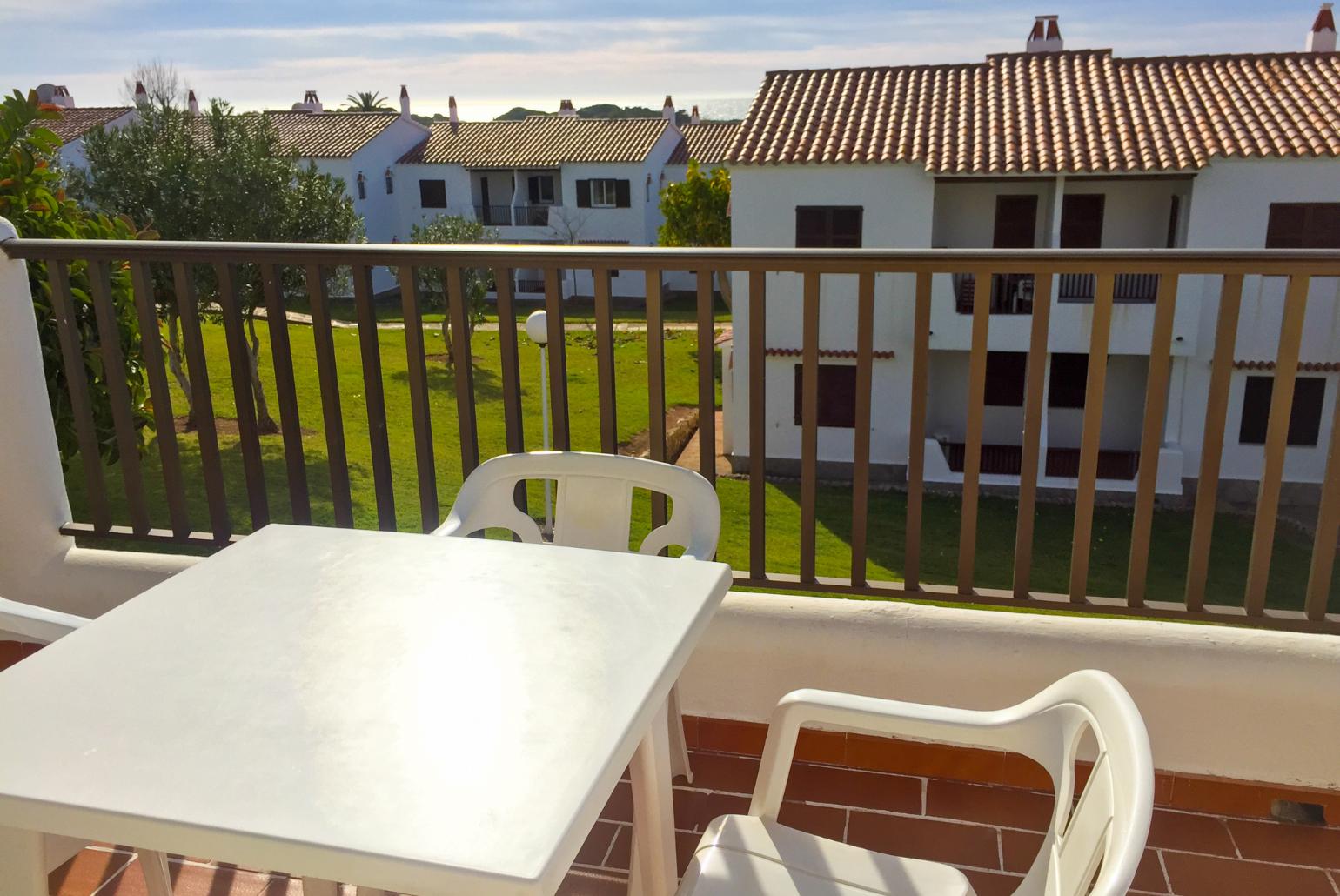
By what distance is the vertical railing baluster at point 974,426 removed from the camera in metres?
2.28

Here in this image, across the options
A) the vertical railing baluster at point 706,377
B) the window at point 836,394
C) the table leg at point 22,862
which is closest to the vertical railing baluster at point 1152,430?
the vertical railing baluster at point 706,377

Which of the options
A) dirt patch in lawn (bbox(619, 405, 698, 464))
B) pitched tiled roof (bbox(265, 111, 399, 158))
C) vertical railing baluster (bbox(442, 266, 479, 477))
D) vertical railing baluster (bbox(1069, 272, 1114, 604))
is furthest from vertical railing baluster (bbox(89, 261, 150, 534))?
pitched tiled roof (bbox(265, 111, 399, 158))

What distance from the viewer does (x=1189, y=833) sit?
84.2 inches

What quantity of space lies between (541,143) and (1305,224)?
81.5ft

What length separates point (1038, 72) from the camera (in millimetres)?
18875

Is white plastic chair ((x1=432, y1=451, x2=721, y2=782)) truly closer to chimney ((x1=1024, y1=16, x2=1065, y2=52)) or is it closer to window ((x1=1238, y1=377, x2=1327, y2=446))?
window ((x1=1238, y1=377, x2=1327, y2=446))

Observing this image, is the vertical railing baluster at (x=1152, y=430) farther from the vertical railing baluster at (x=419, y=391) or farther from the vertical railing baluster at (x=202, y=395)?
the vertical railing baluster at (x=202, y=395)

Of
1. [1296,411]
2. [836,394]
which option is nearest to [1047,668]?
[836,394]

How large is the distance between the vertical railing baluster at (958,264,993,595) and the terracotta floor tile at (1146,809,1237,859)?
0.60m

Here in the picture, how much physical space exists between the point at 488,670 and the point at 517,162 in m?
35.5

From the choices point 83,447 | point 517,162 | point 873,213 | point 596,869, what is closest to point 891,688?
point 596,869

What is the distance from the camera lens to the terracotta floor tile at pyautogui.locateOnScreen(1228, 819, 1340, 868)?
206 centimetres

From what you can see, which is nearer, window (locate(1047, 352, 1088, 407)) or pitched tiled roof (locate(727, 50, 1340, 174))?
pitched tiled roof (locate(727, 50, 1340, 174))

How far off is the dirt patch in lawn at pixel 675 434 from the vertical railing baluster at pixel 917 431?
647 inches
